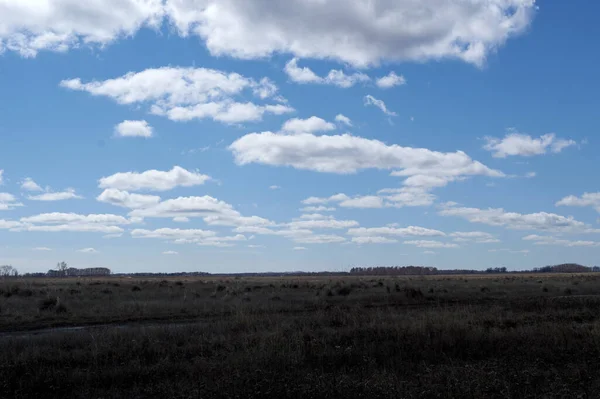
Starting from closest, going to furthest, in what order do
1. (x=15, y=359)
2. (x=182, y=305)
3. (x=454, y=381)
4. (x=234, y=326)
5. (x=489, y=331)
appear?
(x=454, y=381)
(x=15, y=359)
(x=489, y=331)
(x=234, y=326)
(x=182, y=305)

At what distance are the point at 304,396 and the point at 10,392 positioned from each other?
17.4 ft

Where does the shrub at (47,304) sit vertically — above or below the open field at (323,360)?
below

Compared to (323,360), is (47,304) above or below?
below

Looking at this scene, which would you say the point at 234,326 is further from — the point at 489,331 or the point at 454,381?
the point at 454,381

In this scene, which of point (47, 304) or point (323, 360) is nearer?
point (323, 360)

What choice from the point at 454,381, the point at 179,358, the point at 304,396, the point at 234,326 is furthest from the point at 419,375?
the point at 234,326

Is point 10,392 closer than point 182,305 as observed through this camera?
Yes

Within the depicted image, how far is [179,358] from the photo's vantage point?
12039mm

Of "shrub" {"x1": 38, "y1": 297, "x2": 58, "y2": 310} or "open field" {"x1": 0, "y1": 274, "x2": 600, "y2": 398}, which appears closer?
"open field" {"x1": 0, "y1": 274, "x2": 600, "y2": 398}

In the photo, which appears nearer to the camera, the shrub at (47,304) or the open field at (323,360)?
the open field at (323,360)

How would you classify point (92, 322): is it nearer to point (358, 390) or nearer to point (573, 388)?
point (358, 390)

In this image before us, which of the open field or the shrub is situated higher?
the open field

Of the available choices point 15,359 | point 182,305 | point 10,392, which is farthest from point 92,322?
point 10,392

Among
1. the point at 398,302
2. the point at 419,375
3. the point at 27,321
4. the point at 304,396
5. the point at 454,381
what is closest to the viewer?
the point at 304,396
